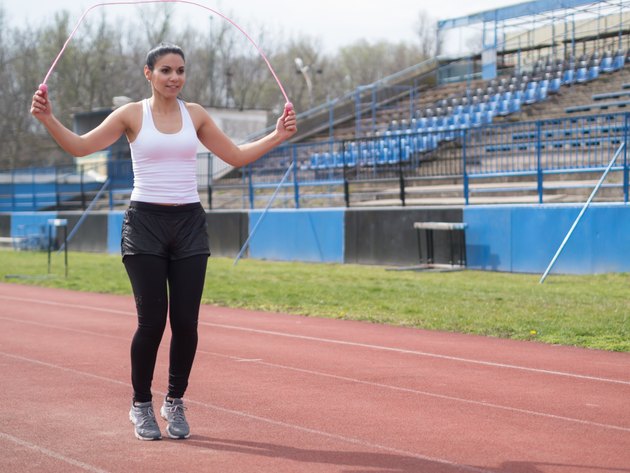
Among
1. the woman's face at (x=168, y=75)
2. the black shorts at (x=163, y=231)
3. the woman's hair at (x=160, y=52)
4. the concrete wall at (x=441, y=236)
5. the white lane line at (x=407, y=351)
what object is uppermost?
the woman's hair at (x=160, y=52)

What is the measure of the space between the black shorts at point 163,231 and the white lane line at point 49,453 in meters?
1.11

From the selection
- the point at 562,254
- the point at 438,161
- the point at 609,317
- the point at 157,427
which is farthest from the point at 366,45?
the point at 157,427

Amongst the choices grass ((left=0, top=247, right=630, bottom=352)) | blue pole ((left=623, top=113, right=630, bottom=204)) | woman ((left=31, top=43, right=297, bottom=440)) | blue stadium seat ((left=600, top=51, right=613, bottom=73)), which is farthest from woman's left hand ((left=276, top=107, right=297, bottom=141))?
blue stadium seat ((left=600, top=51, right=613, bottom=73))

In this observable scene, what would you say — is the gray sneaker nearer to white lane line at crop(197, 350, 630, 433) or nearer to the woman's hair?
the woman's hair

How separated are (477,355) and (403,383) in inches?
70.9

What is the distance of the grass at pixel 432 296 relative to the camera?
11.5 metres

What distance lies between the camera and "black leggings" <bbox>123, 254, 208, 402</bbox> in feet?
18.9

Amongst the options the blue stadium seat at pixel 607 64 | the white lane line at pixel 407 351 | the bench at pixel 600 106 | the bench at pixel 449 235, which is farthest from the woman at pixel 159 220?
the blue stadium seat at pixel 607 64

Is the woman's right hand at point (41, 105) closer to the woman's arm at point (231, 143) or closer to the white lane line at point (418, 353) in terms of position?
the woman's arm at point (231, 143)

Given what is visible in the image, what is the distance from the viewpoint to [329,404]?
7.05 m

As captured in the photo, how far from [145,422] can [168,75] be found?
1.93m

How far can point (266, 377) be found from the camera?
8.27 m

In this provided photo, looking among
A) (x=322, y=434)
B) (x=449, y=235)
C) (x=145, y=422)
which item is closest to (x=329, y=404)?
(x=322, y=434)

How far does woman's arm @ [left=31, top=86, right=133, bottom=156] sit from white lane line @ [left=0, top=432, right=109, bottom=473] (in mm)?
1594
